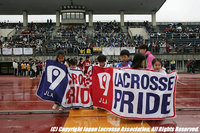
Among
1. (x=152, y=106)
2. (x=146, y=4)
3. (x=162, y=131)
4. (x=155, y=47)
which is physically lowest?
(x=162, y=131)

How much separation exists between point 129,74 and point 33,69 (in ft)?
56.4

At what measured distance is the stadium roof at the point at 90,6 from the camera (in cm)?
4138

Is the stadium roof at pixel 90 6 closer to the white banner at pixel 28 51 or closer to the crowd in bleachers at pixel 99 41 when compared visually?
the crowd in bleachers at pixel 99 41

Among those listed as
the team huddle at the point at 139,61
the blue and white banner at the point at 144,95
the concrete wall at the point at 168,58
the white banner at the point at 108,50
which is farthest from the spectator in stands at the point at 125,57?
the white banner at the point at 108,50

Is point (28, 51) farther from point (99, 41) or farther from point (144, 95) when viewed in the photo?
point (144, 95)

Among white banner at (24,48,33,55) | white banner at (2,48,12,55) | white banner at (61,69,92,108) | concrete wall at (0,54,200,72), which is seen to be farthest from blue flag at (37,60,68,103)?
white banner at (2,48,12,55)

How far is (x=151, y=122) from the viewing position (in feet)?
19.1

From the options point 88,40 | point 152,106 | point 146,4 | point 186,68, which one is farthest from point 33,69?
point 146,4

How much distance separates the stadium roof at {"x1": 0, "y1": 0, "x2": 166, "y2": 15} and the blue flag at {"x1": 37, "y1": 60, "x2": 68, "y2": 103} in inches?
1417

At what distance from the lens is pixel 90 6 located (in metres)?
44.2

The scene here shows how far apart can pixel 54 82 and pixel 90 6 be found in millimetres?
39470

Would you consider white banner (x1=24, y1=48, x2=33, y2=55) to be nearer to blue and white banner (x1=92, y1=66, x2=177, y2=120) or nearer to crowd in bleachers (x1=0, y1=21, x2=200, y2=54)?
crowd in bleachers (x1=0, y1=21, x2=200, y2=54)

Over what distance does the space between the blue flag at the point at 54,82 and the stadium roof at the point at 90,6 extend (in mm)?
35992

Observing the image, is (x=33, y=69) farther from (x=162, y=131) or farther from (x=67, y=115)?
(x=162, y=131)
